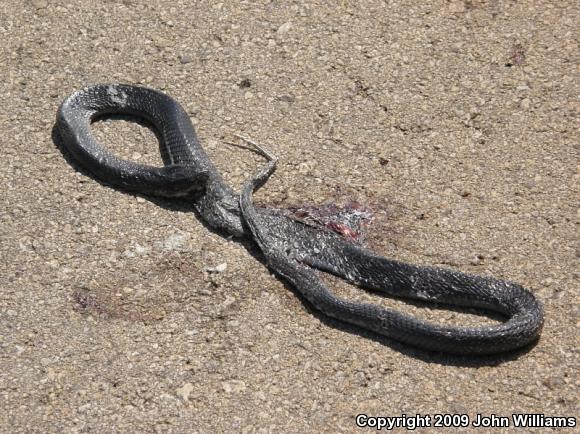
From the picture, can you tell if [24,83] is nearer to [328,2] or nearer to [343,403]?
[328,2]

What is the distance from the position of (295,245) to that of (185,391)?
1216 millimetres

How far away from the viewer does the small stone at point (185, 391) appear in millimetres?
5453

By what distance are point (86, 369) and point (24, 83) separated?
2.79 metres

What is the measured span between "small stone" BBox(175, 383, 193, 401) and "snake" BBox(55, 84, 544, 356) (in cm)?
88

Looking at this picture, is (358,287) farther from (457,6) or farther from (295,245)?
(457,6)

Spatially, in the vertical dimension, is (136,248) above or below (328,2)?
below

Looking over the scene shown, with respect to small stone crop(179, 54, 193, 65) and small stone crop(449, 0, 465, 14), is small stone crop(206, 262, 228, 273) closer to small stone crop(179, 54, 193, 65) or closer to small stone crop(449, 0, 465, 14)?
small stone crop(179, 54, 193, 65)

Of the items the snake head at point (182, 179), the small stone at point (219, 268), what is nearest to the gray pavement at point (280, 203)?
the small stone at point (219, 268)

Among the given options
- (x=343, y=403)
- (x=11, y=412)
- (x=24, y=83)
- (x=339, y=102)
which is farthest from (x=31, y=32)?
(x=343, y=403)

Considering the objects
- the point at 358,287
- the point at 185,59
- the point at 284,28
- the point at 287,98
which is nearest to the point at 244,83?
the point at 287,98

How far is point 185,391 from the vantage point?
548 cm

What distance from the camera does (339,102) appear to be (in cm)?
734

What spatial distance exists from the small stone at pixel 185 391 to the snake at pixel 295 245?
88 centimetres

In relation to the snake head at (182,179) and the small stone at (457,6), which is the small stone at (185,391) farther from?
the small stone at (457,6)
